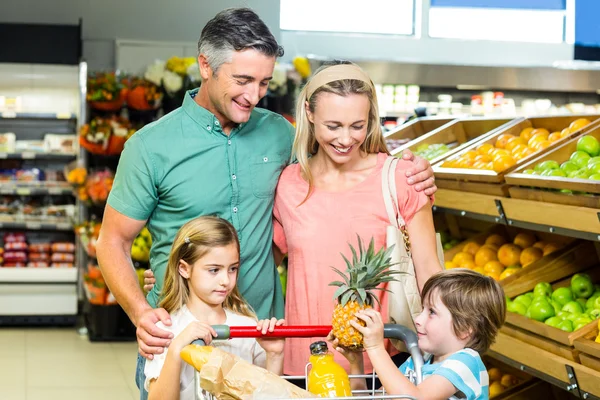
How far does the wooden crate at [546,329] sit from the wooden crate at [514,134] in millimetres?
624

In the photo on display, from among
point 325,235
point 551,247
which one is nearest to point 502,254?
point 551,247

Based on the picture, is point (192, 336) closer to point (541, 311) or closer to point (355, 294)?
point (355, 294)

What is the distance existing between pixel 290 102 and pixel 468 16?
6.04 m

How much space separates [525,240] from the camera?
450 cm

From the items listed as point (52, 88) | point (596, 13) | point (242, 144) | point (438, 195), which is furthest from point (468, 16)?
point (242, 144)

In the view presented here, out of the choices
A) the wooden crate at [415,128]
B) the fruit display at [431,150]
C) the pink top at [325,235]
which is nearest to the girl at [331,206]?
the pink top at [325,235]

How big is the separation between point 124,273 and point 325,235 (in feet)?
1.77

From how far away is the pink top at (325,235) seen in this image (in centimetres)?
239

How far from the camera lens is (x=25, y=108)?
357 inches

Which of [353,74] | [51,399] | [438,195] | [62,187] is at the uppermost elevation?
[353,74]

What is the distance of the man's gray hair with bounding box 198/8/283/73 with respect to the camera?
7.63 ft

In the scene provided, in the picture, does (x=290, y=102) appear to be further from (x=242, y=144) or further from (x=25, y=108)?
(x=242, y=144)

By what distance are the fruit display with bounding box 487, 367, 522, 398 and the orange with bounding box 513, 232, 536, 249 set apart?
2.14 ft

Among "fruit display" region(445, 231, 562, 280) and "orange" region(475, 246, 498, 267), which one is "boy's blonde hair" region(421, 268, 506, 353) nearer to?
"fruit display" region(445, 231, 562, 280)
